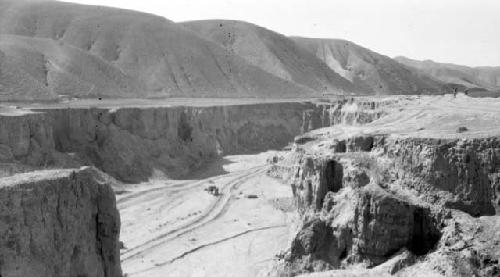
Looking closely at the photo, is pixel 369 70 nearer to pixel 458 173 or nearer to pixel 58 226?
pixel 458 173

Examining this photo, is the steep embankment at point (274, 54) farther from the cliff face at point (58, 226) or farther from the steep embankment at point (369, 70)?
the cliff face at point (58, 226)

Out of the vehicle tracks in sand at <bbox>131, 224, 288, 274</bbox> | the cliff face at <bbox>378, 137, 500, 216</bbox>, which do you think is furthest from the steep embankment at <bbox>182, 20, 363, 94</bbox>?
the cliff face at <bbox>378, 137, 500, 216</bbox>

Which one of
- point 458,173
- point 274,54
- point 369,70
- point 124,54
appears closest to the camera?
point 458,173

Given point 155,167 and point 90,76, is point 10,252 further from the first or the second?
point 90,76

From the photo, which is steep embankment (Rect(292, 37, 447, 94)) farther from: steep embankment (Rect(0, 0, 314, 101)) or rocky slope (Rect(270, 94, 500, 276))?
rocky slope (Rect(270, 94, 500, 276))

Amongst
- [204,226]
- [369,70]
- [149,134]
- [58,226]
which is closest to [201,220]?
[204,226]
